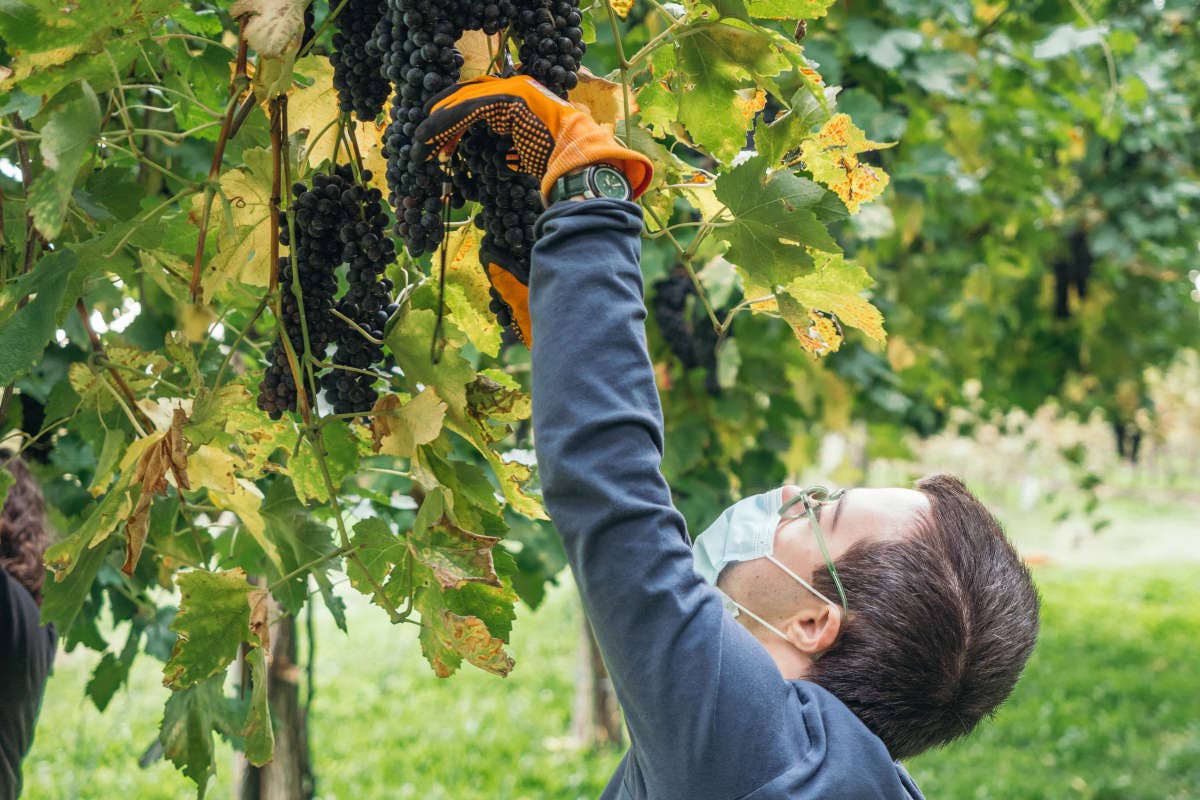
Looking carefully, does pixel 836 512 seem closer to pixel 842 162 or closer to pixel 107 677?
pixel 842 162

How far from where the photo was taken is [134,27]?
125 cm

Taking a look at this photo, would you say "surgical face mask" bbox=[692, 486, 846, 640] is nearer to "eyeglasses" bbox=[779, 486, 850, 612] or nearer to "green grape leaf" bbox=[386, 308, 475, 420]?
"eyeglasses" bbox=[779, 486, 850, 612]

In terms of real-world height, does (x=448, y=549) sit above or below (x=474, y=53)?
below

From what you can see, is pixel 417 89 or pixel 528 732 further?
pixel 528 732

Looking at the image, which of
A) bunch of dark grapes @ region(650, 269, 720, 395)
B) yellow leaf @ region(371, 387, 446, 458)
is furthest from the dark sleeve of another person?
bunch of dark grapes @ region(650, 269, 720, 395)

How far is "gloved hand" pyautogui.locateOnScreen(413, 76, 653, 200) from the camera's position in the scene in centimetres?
109

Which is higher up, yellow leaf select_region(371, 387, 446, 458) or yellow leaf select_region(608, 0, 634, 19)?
yellow leaf select_region(608, 0, 634, 19)

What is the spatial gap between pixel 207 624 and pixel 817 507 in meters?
0.81

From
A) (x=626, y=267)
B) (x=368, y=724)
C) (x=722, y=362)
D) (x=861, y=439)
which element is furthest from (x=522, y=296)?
(x=368, y=724)

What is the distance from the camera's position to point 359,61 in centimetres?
125

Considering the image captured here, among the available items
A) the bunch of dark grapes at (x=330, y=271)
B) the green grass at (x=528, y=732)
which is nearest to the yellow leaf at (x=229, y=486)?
the bunch of dark grapes at (x=330, y=271)

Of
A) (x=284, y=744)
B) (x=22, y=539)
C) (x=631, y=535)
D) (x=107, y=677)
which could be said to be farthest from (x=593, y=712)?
(x=631, y=535)

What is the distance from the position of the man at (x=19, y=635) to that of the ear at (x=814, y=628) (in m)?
1.48

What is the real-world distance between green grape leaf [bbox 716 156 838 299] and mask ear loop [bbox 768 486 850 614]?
16.3 inches
